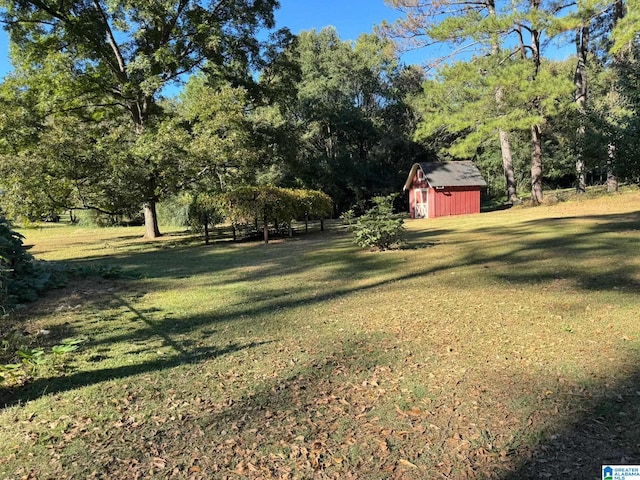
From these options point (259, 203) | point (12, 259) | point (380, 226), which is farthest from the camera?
point (259, 203)

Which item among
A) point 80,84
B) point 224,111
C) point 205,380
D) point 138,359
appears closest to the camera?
point 205,380

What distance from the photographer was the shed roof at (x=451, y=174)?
1153 inches

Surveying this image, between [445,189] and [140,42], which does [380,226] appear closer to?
[140,42]

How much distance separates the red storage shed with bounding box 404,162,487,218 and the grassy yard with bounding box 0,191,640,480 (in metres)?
21.7

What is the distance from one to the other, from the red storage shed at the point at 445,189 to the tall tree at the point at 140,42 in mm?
14257

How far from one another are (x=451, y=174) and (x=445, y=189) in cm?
152

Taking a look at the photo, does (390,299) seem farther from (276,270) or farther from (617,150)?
(617,150)

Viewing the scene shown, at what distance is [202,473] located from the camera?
2.69m

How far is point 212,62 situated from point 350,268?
48.4ft

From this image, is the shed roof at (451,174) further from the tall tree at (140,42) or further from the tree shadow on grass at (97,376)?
the tree shadow on grass at (97,376)

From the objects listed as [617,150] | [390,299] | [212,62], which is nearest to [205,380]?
[390,299]

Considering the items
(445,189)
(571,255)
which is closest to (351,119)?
(445,189)

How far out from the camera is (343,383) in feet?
12.7

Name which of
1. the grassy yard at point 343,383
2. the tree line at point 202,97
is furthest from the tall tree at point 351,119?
the grassy yard at point 343,383
